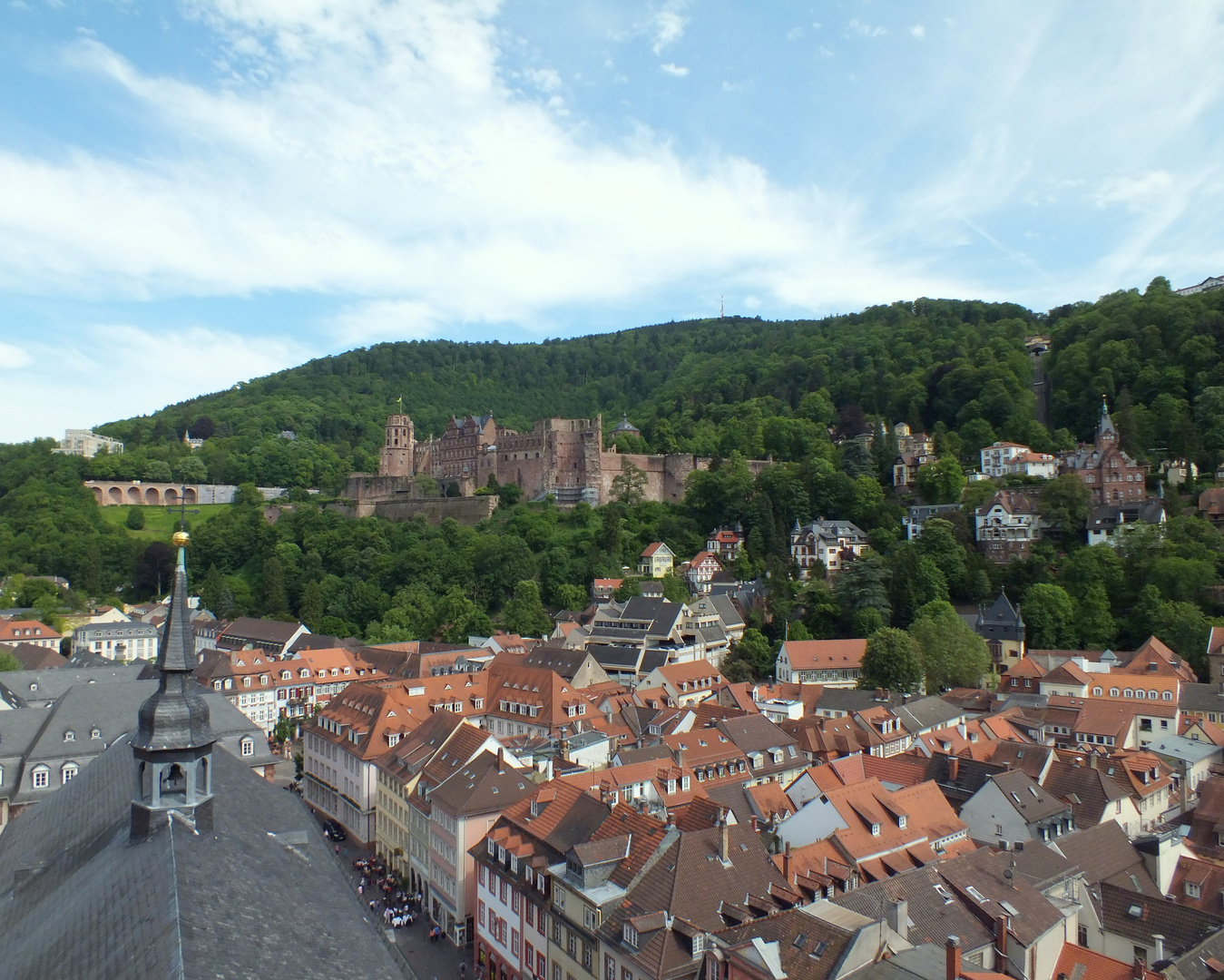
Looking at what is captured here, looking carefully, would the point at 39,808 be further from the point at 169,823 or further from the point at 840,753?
the point at 840,753

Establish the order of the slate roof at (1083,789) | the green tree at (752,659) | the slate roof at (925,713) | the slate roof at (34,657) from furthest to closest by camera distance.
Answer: the green tree at (752,659), the slate roof at (34,657), the slate roof at (925,713), the slate roof at (1083,789)

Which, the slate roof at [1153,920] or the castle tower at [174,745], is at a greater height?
the castle tower at [174,745]

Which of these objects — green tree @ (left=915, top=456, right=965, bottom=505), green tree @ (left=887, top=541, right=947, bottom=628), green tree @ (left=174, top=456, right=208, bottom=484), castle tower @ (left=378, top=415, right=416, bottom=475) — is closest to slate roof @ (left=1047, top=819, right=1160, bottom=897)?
green tree @ (left=887, top=541, right=947, bottom=628)

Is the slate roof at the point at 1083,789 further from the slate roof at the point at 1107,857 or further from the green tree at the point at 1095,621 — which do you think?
the green tree at the point at 1095,621

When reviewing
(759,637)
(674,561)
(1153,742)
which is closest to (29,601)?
(674,561)

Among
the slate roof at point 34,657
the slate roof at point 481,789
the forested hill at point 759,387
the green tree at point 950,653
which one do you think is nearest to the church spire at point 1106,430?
the forested hill at point 759,387

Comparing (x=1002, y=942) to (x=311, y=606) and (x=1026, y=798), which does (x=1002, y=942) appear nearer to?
(x=1026, y=798)

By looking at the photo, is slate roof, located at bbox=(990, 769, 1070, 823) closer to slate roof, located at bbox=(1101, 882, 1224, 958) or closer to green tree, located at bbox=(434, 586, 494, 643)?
slate roof, located at bbox=(1101, 882, 1224, 958)
